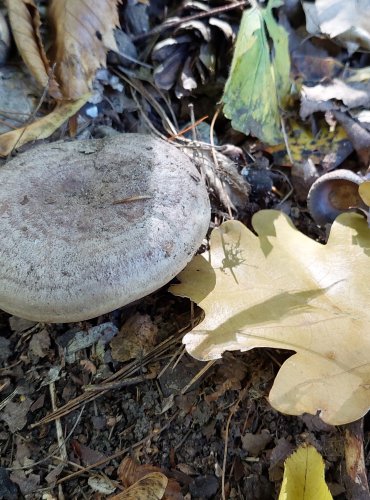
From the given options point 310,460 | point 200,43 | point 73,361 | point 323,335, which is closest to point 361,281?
point 323,335

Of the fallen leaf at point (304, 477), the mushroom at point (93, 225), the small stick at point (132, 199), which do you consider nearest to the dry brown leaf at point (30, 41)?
the mushroom at point (93, 225)

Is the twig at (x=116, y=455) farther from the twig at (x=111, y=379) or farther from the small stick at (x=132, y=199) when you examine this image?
the small stick at (x=132, y=199)

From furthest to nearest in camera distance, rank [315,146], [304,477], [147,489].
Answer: [315,146]
[147,489]
[304,477]

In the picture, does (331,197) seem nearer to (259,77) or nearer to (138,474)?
(259,77)

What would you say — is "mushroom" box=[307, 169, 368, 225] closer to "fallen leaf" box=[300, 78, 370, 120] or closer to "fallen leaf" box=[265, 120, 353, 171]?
"fallen leaf" box=[265, 120, 353, 171]

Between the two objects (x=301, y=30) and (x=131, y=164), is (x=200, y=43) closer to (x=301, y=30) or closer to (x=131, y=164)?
(x=301, y=30)

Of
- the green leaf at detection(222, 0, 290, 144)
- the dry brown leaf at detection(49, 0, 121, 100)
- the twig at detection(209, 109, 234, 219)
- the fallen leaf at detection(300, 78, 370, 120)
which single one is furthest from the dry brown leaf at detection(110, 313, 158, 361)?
the fallen leaf at detection(300, 78, 370, 120)

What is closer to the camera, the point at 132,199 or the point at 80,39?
the point at 132,199

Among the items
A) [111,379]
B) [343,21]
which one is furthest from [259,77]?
[111,379]
